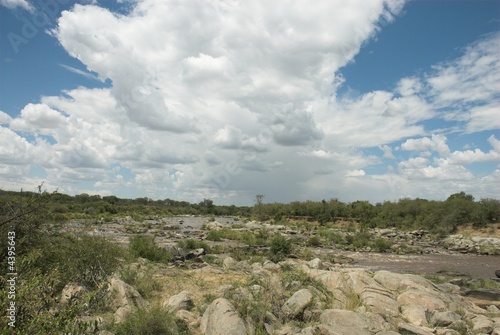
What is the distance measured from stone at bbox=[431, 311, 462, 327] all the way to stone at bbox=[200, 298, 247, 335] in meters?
5.52

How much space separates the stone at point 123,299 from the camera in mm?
9148

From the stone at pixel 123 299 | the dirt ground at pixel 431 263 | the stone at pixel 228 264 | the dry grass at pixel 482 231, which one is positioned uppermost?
the dry grass at pixel 482 231

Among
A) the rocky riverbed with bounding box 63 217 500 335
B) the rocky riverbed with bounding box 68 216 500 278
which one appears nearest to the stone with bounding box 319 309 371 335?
the rocky riverbed with bounding box 63 217 500 335

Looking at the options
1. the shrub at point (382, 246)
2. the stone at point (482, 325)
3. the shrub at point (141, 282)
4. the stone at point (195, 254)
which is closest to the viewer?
the stone at point (482, 325)

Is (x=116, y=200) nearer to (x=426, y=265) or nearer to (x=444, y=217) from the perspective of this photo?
(x=444, y=217)

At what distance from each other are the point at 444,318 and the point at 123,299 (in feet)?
28.7

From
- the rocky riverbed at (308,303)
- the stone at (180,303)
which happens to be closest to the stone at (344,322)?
the rocky riverbed at (308,303)

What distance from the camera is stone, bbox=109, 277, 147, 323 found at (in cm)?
915

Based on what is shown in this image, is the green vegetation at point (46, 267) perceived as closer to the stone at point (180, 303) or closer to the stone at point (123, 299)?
the stone at point (123, 299)

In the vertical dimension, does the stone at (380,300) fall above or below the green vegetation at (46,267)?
below

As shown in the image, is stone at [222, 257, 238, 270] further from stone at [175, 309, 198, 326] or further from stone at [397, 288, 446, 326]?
stone at [397, 288, 446, 326]

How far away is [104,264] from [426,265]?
76.1 feet

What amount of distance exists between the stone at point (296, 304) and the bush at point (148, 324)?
2.97 meters

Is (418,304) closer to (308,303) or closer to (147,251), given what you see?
(308,303)
